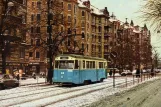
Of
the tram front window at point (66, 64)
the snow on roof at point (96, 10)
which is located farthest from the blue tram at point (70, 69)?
the snow on roof at point (96, 10)

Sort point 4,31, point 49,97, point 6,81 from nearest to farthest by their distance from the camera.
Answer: point 49,97 < point 6,81 < point 4,31

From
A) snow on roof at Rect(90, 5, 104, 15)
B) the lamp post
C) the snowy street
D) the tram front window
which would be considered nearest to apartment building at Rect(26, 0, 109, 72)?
snow on roof at Rect(90, 5, 104, 15)

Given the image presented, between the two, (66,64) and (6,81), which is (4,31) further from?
(6,81)

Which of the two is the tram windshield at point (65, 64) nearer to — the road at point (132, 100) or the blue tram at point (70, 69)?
the blue tram at point (70, 69)

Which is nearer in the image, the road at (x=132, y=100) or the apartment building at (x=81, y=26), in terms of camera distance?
the road at (x=132, y=100)

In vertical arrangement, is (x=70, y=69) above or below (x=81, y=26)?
below

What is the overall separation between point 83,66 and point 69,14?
56.1 metres

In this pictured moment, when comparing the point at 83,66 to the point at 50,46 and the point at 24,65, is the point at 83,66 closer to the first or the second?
the point at 50,46

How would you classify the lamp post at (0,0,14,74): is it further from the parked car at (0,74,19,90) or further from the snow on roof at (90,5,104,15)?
the snow on roof at (90,5,104,15)

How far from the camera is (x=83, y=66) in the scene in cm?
3622

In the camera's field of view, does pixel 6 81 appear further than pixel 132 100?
Yes

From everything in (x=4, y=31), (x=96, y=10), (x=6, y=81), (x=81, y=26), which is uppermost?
(x=96, y=10)

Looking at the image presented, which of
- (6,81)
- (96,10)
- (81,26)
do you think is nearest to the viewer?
(6,81)

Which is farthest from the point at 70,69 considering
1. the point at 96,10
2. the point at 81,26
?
the point at 96,10
